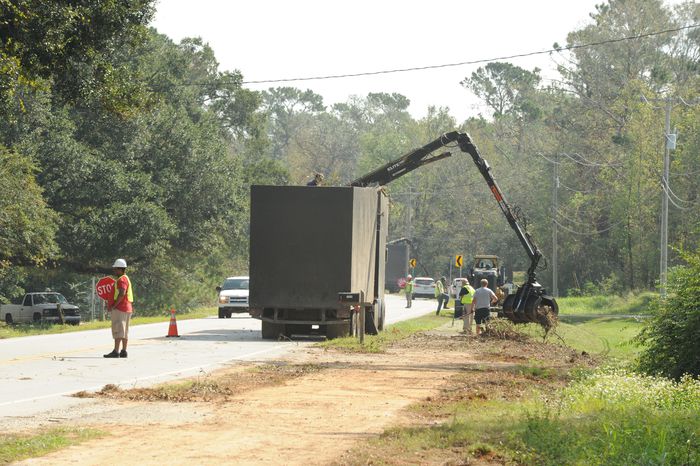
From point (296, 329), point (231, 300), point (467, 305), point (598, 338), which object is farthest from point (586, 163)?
point (296, 329)

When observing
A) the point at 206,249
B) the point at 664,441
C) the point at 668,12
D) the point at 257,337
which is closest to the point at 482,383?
the point at 664,441

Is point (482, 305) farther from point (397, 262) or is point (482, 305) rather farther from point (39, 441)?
point (397, 262)

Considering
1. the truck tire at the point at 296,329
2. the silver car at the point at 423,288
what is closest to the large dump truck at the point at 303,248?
the truck tire at the point at 296,329

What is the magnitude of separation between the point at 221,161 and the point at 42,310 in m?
12.7

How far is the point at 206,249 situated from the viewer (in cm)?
6225

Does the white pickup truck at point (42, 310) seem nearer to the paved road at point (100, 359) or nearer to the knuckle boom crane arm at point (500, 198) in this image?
the paved road at point (100, 359)

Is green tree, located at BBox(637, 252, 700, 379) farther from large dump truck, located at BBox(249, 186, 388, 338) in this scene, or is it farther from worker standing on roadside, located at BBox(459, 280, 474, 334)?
worker standing on roadside, located at BBox(459, 280, 474, 334)

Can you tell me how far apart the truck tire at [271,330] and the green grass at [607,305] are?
111 feet

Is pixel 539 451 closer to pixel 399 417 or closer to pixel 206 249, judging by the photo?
pixel 399 417

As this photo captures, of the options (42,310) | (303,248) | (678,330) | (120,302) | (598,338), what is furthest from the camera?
(42,310)

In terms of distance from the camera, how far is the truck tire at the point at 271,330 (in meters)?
32.6

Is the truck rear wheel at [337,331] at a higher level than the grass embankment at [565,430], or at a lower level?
higher

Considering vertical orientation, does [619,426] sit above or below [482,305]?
below

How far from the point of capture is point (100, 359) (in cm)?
2439
